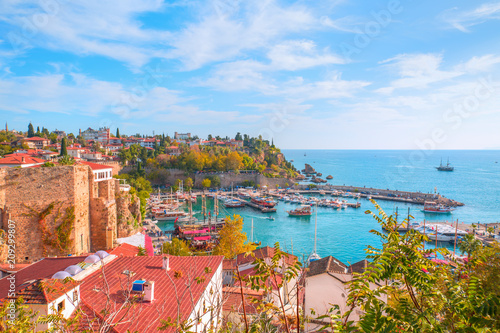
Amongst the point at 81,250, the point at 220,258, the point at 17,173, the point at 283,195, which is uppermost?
the point at 17,173

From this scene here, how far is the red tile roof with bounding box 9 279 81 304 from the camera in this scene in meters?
4.38

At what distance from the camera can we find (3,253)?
10.4m

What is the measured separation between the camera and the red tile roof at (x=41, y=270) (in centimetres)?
611

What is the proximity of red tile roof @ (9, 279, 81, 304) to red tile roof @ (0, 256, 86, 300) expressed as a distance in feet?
4.45

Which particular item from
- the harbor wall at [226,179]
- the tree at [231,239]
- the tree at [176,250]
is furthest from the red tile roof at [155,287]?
the harbor wall at [226,179]

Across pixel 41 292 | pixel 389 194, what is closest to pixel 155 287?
pixel 41 292

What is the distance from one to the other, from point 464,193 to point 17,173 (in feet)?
227

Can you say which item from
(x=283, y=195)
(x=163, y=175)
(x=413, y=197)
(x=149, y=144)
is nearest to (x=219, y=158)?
(x=163, y=175)

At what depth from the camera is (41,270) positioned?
6.82 m

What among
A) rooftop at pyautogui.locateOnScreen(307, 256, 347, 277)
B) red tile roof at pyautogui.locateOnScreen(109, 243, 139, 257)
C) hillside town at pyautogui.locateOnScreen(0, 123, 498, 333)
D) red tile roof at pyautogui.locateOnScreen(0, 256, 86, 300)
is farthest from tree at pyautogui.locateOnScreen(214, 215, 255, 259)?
red tile roof at pyautogui.locateOnScreen(0, 256, 86, 300)

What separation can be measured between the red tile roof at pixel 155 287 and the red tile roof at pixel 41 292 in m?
0.53

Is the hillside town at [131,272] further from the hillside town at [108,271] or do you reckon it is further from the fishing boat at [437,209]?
the fishing boat at [437,209]

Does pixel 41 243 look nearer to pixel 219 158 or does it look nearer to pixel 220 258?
pixel 220 258

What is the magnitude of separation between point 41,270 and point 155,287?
9.75 feet
